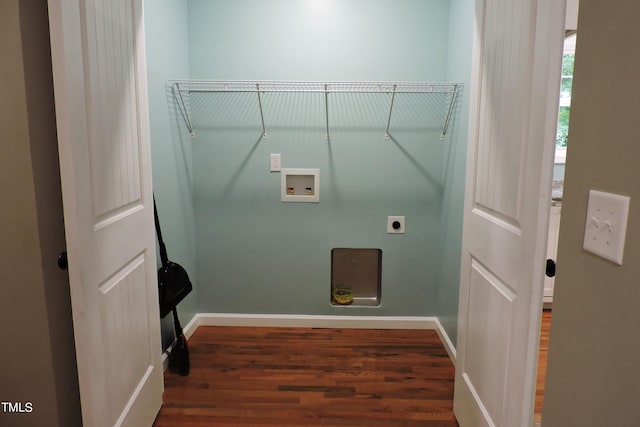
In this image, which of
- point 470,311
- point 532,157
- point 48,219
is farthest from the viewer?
point 470,311

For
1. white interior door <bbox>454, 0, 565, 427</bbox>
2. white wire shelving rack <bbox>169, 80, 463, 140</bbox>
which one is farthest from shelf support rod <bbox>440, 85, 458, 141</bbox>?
white interior door <bbox>454, 0, 565, 427</bbox>

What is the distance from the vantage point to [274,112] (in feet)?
9.05

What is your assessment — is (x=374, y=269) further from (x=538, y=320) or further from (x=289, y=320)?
(x=538, y=320)

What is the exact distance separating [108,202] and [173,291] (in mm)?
905

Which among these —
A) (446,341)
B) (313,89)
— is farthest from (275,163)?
(446,341)

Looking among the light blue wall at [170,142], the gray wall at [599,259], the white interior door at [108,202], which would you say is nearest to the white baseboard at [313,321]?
the light blue wall at [170,142]

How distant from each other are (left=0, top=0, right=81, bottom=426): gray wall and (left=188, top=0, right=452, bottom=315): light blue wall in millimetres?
1462

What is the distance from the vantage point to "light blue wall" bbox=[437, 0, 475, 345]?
7.74 feet

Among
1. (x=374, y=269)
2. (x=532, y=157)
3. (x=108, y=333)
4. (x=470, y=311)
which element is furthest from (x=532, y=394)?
(x=374, y=269)

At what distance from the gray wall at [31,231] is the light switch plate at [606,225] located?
1.50m

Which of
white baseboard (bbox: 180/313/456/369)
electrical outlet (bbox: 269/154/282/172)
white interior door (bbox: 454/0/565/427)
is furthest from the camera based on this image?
white baseboard (bbox: 180/313/456/369)

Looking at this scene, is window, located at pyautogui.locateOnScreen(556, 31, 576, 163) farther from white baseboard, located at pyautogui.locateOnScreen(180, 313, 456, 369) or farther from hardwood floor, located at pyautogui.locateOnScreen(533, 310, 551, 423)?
white baseboard, located at pyautogui.locateOnScreen(180, 313, 456, 369)

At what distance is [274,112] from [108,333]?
1753 mm

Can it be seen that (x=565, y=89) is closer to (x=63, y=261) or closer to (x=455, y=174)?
(x=455, y=174)
